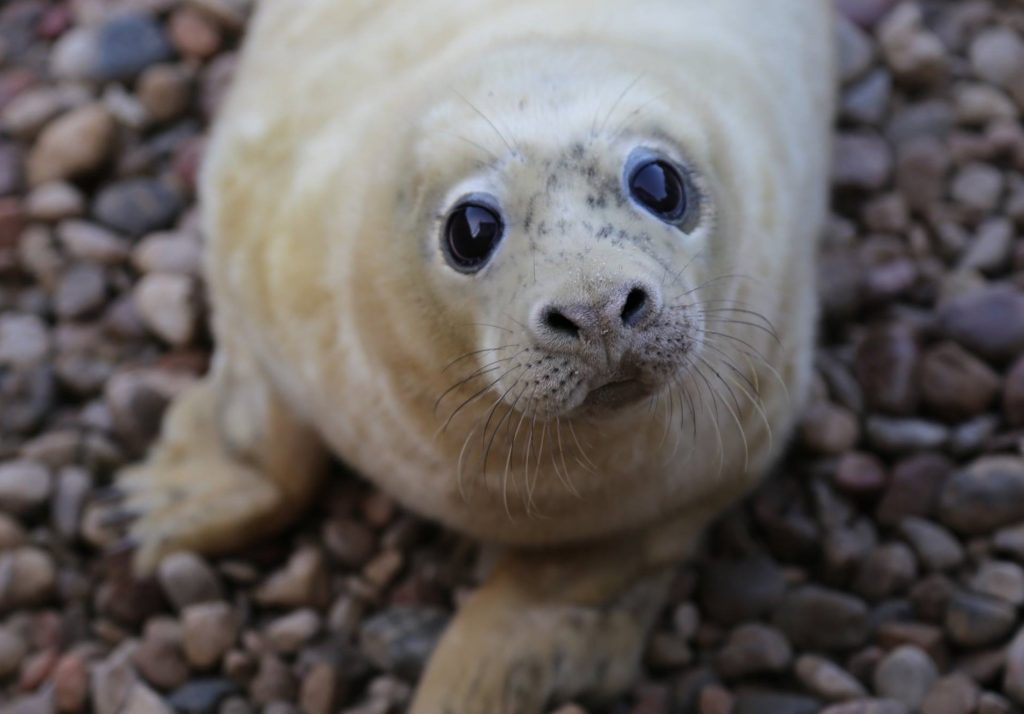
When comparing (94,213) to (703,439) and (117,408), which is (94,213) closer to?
(117,408)

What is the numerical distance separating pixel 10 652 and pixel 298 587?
63 centimetres

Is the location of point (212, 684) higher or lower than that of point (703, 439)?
lower

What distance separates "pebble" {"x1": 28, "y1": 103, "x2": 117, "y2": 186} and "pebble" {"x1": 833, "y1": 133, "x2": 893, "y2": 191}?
206 centimetres

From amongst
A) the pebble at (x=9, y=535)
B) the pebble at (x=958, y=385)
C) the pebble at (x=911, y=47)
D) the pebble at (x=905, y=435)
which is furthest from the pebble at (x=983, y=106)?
the pebble at (x=9, y=535)

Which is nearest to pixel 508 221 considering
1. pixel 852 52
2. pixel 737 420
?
pixel 737 420

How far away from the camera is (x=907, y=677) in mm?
2631

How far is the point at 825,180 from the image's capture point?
343 cm

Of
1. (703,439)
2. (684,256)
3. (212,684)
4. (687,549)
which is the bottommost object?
(212,684)

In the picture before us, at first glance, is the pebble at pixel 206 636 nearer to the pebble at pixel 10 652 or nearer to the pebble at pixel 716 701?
the pebble at pixel 10 652

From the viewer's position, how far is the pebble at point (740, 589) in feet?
9.37

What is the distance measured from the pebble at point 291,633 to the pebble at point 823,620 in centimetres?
100

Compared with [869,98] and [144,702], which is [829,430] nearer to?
[869,98]

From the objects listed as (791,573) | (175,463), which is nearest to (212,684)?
(175,463)

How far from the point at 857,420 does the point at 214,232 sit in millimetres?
1568
